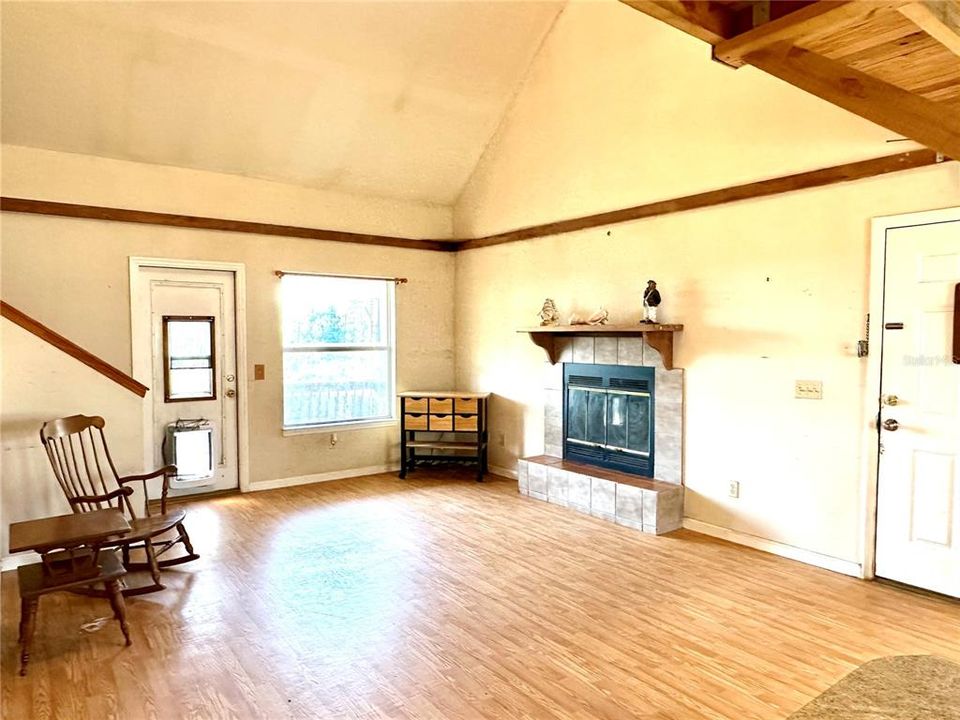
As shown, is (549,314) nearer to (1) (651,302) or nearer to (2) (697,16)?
(1) (651,302)

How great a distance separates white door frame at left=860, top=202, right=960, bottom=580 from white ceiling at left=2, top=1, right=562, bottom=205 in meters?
3.18

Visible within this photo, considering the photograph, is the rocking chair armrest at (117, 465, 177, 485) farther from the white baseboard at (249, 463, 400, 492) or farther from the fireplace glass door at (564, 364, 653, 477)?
the fireplace glass door at (564, 364, 653, 477)

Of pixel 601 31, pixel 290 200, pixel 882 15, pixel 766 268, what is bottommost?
pixel 766 268

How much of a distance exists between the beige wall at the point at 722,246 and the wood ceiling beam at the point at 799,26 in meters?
2.48

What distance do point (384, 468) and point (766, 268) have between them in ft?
13.5

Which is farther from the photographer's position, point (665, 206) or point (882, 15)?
point (665, 206)

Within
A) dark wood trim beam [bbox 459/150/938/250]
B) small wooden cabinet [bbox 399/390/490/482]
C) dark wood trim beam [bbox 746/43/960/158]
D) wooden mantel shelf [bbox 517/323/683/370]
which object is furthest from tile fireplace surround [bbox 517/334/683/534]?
dark wood trim beam [bbox 746/43/960/158]

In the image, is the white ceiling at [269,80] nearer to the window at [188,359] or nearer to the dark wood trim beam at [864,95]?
the window at [188,359]

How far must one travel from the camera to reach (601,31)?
484 cm

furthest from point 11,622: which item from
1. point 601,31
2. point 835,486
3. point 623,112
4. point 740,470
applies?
point 601,31

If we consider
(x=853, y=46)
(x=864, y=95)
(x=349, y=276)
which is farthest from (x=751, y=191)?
(x=349, y=276)

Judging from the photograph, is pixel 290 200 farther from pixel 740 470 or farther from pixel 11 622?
pixel 740 470

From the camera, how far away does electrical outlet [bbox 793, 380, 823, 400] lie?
12.2 ft

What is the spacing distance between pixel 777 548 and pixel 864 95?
2986mm
